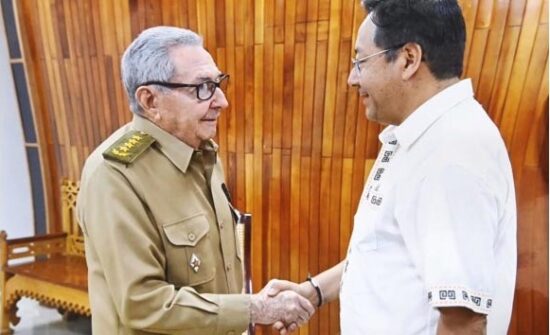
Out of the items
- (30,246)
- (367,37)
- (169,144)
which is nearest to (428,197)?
(367,37)

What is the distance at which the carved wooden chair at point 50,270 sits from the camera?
350 cm

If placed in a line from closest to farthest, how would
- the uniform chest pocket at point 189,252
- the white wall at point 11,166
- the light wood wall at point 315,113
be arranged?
the uniform chest pocket at point 189,252, the light wood wall at point 315,113, the white wall at point 11,166

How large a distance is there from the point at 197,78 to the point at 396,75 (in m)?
→ 0.59

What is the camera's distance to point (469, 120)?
111cm

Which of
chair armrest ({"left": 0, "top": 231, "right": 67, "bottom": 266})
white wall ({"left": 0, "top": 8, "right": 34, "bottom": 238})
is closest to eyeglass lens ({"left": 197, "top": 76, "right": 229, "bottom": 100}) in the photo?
chair armrest ({"left": 0, "top": 231, "right": 67, "bottom": 266})

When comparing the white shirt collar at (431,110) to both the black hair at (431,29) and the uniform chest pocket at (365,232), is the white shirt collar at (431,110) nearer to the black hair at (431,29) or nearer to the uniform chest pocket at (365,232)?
the black hair at (431,29)

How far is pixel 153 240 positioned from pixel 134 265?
0.09 m

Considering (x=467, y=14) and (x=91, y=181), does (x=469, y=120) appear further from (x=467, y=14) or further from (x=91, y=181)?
(x=467, y=14)

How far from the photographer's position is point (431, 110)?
116 cm

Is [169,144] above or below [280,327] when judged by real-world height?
above

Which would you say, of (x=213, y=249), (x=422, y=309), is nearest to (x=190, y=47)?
(x=213, y=249)

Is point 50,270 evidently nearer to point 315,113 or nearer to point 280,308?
point 315,113

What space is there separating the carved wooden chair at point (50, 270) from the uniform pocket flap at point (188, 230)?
220cm

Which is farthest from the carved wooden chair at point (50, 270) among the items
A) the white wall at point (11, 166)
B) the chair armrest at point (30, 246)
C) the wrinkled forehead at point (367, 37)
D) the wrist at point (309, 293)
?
the wrinkled forehead at point (367, 37)
